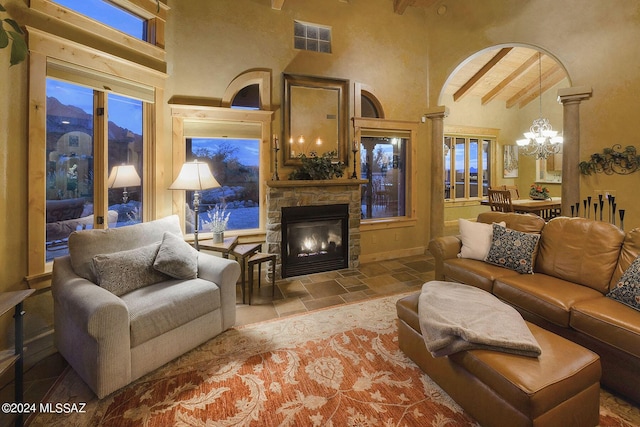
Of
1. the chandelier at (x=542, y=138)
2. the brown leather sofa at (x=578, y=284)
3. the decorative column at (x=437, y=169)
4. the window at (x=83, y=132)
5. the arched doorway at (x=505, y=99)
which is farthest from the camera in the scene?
the arched doorway at (x=505, y=99)

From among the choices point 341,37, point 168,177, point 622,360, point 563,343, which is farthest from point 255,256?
point 341,37

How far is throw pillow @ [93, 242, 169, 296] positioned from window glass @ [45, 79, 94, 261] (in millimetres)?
791

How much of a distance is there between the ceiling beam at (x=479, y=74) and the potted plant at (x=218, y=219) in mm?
6084

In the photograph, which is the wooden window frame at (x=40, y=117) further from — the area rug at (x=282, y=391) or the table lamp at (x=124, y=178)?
the area rug at (x=282, y=391)

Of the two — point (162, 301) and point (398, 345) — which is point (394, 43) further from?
point (162, 301)

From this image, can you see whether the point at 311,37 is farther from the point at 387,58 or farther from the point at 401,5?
the point at 401,5

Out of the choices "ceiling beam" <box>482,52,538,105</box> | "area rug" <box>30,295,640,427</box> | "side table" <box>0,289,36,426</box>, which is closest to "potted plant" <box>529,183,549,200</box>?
"ceiling beam" <box>482,52,538,105</box>

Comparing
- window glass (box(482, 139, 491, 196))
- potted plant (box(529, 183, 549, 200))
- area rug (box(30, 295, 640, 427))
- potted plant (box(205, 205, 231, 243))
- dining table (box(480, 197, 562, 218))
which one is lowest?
area rug (box(30, 295, 640, 427))

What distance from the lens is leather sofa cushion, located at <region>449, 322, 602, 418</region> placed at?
1.48 metres

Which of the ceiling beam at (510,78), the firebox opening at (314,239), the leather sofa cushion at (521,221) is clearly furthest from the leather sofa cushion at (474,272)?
the ceiling beam at (510,78)

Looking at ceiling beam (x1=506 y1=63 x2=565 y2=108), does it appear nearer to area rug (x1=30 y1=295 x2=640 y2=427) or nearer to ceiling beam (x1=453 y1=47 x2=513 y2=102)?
ceiling beam (x1=453 y1=47 x2=513 y2=102)

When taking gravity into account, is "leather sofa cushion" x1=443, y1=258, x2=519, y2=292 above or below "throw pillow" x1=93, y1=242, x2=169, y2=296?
below

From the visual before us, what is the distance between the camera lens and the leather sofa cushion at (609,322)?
1.89m

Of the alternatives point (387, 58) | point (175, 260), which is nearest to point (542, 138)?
point (387, 58)
